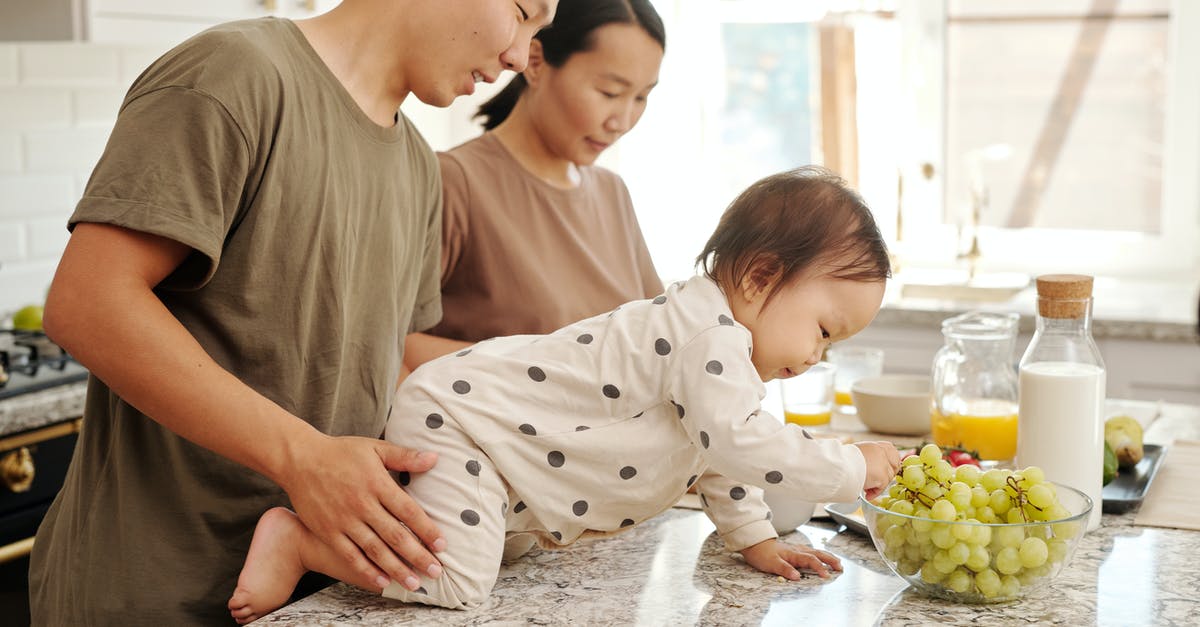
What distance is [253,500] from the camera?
1308 mm

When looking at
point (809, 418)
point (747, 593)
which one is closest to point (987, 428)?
point (809, 418)

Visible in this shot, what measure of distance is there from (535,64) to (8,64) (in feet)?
4.87

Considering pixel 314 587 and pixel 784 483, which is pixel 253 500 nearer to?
pixel 314 587

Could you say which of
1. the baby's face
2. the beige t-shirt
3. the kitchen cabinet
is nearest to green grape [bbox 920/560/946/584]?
the baby's face

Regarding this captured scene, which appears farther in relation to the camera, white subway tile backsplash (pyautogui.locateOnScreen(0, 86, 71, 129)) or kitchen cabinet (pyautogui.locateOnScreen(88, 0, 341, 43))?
white subway tile backsplash (pyautogui.locateOnScreen(0, 86, 71, 129))

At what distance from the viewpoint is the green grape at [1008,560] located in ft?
3.65

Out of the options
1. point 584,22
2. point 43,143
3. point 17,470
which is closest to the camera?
point 584,22

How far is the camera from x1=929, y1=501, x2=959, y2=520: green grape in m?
1.12

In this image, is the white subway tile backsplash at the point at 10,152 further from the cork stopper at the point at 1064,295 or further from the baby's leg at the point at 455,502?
the cork stopper at the point at 1064,295

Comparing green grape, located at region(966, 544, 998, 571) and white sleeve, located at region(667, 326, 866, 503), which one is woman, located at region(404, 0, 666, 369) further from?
green grape, located at region(966, 544, 998, 571)

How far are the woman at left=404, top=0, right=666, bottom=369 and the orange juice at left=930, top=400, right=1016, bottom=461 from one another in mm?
610

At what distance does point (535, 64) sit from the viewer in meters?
1.97

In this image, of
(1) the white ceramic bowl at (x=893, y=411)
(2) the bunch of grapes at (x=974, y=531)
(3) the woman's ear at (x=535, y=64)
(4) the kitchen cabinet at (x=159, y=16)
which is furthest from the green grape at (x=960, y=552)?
(4) the kitchen cabinet at (x=159, y=16)

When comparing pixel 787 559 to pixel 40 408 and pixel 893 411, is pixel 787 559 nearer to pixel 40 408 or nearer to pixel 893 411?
pixel 893 411
